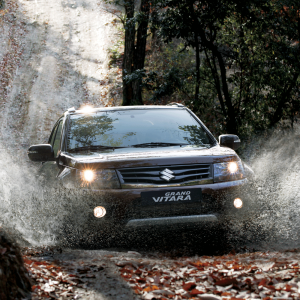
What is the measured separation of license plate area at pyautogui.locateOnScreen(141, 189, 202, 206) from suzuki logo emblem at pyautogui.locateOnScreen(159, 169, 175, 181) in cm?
14

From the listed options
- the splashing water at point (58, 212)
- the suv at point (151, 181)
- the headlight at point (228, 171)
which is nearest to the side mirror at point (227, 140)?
the suv at point (151, 181)

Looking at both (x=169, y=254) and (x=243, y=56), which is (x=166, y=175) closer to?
(x=169, y=254)

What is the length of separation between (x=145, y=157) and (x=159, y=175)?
26cm

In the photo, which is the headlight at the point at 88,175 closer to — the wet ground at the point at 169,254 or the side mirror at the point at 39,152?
the wet ground at the point at 169,254

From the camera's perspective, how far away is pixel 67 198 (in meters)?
4.25

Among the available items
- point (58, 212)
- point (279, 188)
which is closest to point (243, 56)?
point (279, 188)

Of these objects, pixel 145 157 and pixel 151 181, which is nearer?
pixel 151 181

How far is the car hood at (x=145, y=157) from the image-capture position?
14.0ft

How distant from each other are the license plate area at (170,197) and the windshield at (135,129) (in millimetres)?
993

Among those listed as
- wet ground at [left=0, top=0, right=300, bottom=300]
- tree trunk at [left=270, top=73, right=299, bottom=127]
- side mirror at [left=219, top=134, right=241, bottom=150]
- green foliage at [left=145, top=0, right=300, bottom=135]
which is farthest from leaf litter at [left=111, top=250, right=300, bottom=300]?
green foliage at [left=145, top=0, right=300, bottom=135]

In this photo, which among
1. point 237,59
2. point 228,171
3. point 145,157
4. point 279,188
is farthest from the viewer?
point 237,59

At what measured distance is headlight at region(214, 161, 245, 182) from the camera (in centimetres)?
446

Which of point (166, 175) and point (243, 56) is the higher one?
point (243, 56)

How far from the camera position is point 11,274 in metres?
2.75
